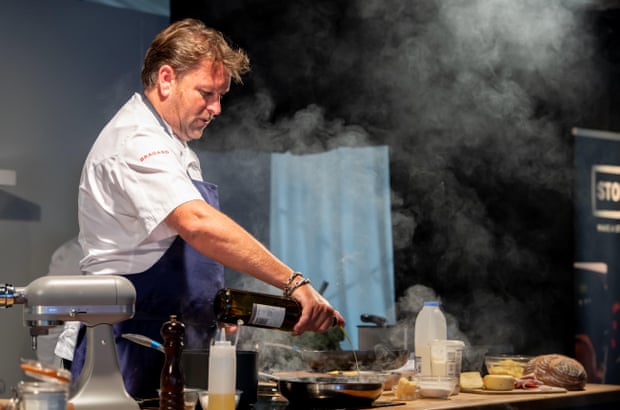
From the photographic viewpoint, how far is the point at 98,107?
404 cm

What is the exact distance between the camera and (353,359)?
2490 mm

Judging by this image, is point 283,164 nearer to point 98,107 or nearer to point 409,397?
point 98,107

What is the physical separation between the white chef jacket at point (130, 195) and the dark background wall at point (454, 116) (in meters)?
2.26

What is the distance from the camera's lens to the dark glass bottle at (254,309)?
2045 mm

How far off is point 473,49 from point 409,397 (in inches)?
114

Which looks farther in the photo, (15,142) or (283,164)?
(283,164)

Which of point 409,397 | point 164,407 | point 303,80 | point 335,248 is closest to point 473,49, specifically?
point 303,80

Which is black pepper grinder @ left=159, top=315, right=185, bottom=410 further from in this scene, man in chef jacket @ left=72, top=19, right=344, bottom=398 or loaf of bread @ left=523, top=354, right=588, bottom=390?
loaf of bread @ left=523, top=354, right=588, bottom=390

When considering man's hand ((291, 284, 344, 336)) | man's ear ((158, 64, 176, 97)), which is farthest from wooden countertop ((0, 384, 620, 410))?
man's ear ((158, 64, 176, 97))

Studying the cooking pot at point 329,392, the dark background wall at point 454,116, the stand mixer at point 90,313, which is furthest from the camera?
the dark background wall at point 454,116

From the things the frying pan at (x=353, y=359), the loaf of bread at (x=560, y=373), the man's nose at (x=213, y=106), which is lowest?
the loaf of bread at (x=560, y=373)

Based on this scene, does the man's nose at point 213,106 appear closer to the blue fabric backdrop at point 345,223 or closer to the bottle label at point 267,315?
the bottle label at point 267,315

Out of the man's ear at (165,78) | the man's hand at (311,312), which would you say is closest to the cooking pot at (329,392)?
the man's hand at (311,312)

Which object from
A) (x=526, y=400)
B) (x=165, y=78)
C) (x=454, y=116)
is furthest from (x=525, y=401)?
(x=454, y=116)
